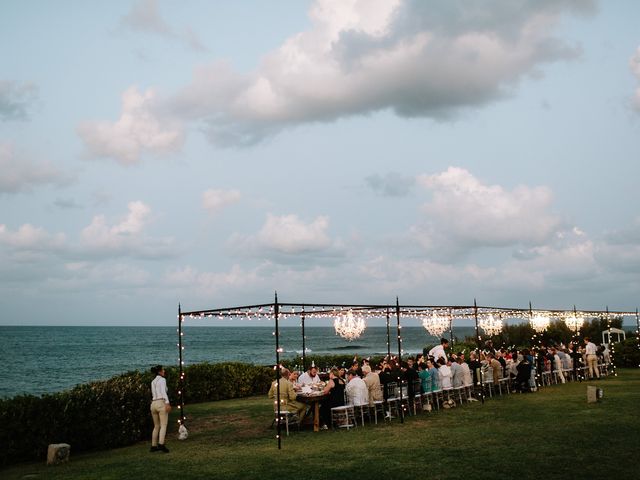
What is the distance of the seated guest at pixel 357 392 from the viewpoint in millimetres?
14773

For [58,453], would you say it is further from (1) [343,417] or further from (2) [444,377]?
(2) [444,377]

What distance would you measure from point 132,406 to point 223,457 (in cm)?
382

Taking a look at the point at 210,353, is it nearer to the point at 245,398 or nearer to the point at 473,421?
the point at 245,398

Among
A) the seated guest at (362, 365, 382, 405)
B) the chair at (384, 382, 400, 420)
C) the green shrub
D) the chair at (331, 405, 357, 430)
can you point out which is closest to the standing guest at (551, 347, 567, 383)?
the green shrub

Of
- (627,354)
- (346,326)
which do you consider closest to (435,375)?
(346,326)

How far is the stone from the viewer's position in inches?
470

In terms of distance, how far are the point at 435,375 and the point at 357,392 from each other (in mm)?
3476

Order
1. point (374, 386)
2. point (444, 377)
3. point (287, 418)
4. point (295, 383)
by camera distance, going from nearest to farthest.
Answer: point (287, 418) < point (374, 386) < point (295, 383) < point (444, 377)

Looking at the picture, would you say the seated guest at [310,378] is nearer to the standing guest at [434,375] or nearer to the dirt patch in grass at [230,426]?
the dirt patch in grass at [230,426]

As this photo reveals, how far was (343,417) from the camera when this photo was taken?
15.1m

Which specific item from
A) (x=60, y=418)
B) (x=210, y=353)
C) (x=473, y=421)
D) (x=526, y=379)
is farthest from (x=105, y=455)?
(x=210, y=353)

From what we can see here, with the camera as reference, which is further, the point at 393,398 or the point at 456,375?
the point at 456,375

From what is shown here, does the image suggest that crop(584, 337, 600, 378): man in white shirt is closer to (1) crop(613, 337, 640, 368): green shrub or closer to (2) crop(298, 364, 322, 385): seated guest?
(1) crop(613, 337, 640, 368): green shrub

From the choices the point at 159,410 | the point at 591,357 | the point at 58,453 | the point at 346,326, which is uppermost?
the point at 346,326
